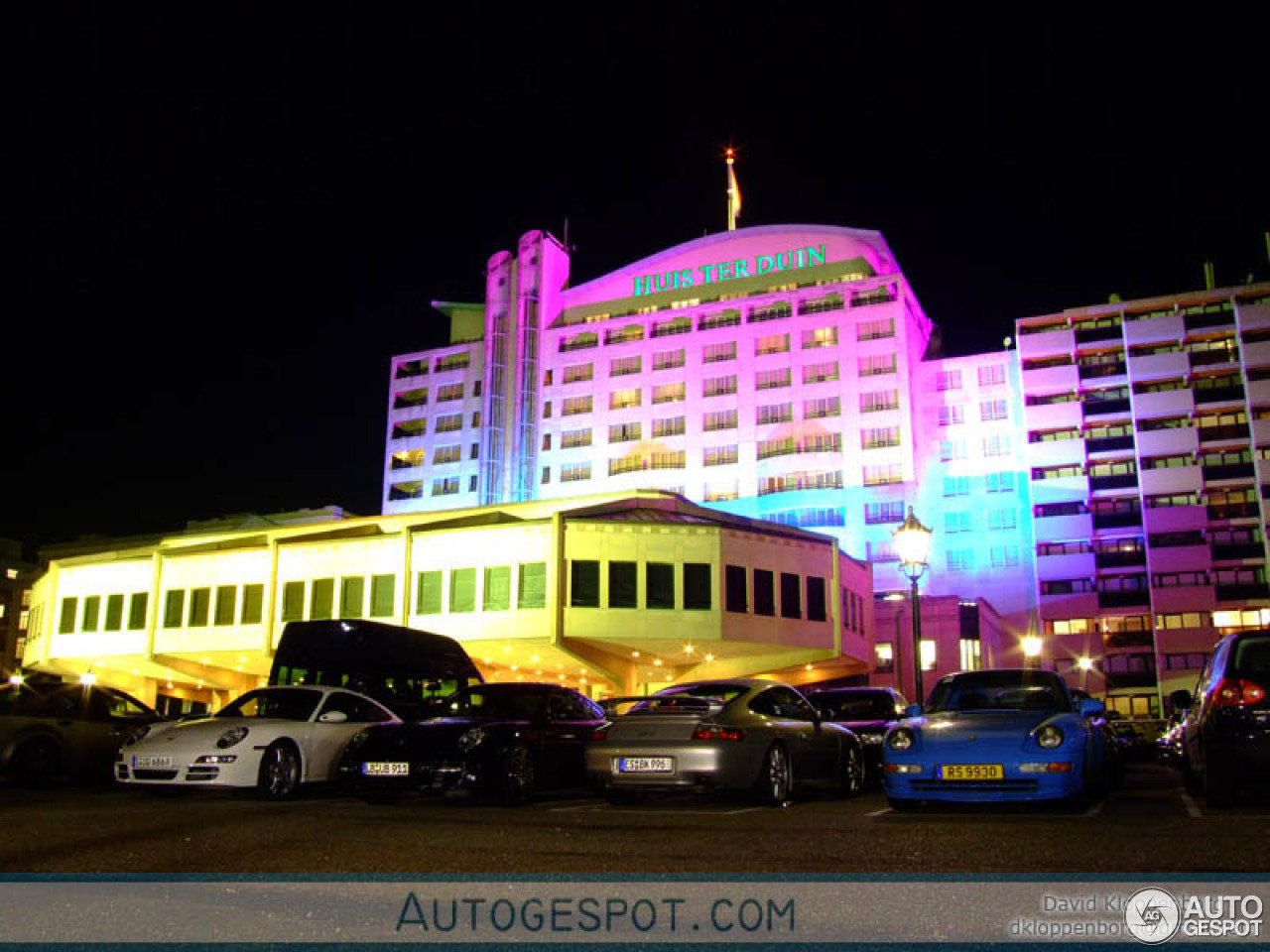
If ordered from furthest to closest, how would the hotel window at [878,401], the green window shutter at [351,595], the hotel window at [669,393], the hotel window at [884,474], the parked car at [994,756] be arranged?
the hotel window at [669,393]
the hotel window at [878,401]
the hotel window at [884,474]
the green window shutter at [351,595]
the parked car at [994,756]

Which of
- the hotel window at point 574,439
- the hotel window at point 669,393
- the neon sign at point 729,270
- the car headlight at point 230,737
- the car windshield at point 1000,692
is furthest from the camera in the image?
the hotel window at point 574,439

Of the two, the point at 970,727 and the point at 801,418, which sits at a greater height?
the point at 801,418

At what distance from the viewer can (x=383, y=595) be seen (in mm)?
45594

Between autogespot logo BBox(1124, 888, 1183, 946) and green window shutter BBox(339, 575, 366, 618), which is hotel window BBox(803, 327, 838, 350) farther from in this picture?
autogespot logo BBox(1124, 888, 1183, 946)

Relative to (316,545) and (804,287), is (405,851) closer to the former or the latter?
(316,545)

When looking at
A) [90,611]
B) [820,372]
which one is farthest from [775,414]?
[90,611]

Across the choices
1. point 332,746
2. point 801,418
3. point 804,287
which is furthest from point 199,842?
point 804,287

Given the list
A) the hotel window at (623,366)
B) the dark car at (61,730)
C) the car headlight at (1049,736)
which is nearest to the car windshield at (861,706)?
the car headlight at (1049,736)

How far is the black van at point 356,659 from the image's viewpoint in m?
20.7

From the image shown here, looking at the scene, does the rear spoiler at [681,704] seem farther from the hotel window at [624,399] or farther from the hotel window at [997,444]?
the hotel window at [624,399]

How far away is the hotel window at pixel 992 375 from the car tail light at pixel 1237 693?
73.1 meters

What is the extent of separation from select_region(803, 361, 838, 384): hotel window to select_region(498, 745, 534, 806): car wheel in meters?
70.0

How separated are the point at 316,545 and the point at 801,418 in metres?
42.3

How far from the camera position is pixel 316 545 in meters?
47.4
